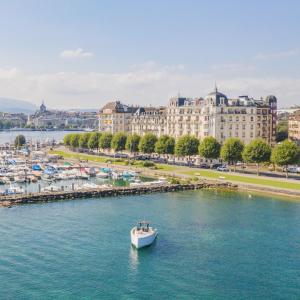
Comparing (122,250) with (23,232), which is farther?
(23,232)

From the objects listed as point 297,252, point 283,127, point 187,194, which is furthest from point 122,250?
point 283,127

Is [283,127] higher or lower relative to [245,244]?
higher

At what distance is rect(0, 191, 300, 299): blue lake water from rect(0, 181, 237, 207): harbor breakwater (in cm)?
356

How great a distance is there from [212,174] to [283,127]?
8447 centimetres

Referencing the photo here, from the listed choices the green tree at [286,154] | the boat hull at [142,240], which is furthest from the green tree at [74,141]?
the boat hull at [142,240]

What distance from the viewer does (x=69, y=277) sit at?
47.6m

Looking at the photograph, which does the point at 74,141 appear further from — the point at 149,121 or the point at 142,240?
the point at 142,240

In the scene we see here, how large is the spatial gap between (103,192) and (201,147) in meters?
39.6

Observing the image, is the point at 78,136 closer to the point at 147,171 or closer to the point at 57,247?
the point at 147,171

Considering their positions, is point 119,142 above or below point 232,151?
above

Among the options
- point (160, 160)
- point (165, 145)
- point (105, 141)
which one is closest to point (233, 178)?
point (165, 145)

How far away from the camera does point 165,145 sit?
138 m

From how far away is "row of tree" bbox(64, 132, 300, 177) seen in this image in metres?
107

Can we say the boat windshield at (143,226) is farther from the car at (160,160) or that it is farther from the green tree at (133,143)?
the green tree at (133,143)
